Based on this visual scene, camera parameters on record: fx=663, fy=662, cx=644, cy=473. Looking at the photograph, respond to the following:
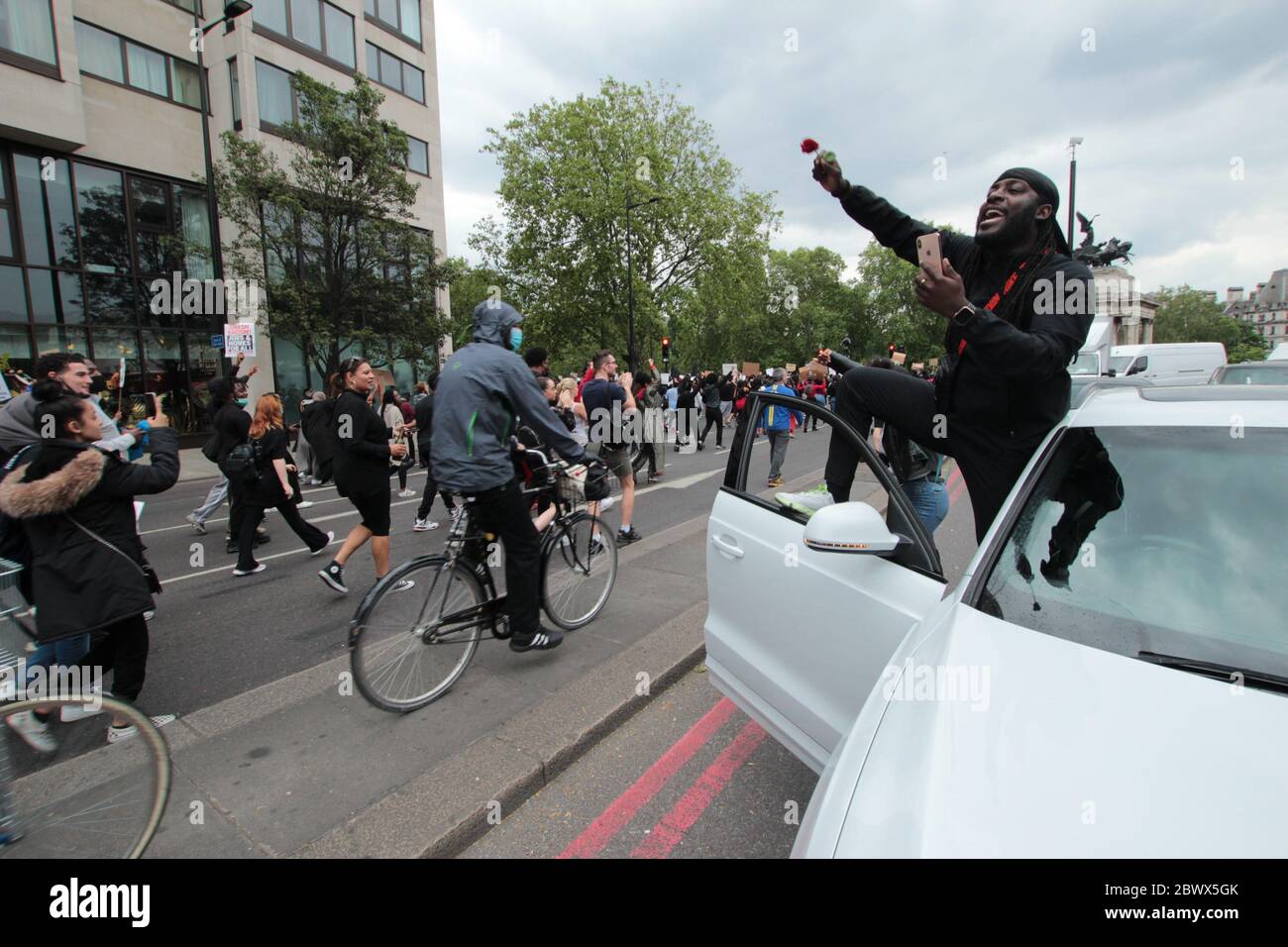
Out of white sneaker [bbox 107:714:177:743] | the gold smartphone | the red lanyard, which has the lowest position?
white sneaker [bbox 107:714:177:743]

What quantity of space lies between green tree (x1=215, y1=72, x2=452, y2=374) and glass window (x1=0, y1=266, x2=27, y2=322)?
4.53 m

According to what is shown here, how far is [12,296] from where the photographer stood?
53.3 feet

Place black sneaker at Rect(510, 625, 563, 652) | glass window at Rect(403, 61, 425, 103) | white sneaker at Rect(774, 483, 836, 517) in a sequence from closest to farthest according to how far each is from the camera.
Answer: white sneaker at Rect(774, 483, 836, 517) < black sneaker at Rect(510, 625, 563, 652) < glass window at Rect(403, 61, 425, 103)

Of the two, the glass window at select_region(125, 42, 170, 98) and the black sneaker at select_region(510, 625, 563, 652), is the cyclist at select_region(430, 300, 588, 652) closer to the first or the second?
the black sneaker at select_region(510, 625, 563, 652)

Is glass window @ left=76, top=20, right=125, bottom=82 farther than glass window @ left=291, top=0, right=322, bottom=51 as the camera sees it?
No

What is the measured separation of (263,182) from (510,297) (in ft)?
53.9

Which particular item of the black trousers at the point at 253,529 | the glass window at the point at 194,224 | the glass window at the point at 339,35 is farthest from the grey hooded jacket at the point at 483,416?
the glass window at the point at 339,35

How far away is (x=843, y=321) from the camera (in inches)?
2822

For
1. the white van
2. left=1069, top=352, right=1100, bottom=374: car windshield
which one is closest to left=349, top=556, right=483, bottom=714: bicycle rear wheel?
left=1069, top=352, right=1100, bottom=374: car windshield

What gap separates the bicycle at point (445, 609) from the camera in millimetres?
3221

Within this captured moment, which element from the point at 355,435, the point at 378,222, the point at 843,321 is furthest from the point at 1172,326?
the point at 355,435

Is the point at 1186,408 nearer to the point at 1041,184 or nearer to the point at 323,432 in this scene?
the point at 1041,184

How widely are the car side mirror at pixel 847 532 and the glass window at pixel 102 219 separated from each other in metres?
22.3

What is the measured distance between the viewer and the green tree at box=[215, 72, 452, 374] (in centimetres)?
1650
